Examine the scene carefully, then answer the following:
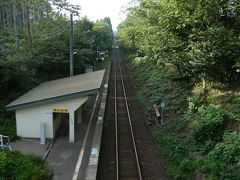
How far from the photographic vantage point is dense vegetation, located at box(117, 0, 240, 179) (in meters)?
10.5

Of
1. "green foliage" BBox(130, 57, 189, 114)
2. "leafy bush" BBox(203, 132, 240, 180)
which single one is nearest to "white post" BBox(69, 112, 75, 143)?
"green foliage" BBox(130, 57, 189, 114)

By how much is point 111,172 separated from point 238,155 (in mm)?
4742

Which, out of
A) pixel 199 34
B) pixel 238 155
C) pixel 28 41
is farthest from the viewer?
pixel 28 41

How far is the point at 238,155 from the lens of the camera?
372 inches

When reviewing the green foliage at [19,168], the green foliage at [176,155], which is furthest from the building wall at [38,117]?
the green foliage at [176,155]

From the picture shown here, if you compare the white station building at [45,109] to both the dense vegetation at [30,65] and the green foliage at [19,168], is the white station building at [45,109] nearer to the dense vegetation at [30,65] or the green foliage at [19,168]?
the dense vegetation at [30,65]

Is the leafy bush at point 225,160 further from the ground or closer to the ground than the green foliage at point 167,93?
closer to the ground

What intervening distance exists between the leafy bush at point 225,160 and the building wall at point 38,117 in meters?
6.79

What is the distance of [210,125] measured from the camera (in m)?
11.6

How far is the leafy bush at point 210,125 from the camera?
455 inches

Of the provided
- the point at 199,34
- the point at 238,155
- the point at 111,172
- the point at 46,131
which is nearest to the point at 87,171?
the point at 111,172

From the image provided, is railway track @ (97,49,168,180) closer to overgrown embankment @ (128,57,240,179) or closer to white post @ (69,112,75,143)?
overgrown embankment @ (128,57,240,179)

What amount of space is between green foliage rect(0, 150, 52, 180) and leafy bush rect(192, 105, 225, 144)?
635 cm

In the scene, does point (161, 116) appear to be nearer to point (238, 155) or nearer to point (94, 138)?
point (94, 138)
